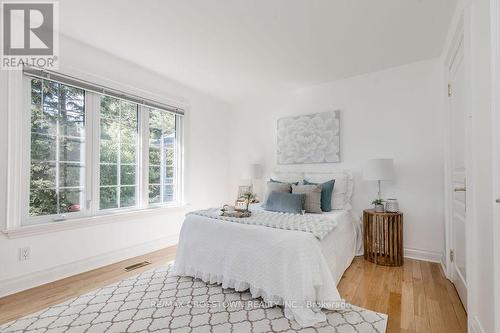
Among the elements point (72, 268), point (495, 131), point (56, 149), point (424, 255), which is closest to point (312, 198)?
point (424, 255)

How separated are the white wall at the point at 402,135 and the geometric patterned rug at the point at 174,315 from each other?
1.70 meters

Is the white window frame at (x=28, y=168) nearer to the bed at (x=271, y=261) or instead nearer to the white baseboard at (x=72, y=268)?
the white baseboard at (x=72, y=268)

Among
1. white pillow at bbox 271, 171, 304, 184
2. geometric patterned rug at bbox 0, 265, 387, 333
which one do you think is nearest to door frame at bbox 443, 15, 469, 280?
geometric patterned rug at bbox 0, 265, 387, 333

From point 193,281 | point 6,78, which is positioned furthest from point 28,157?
point 193,281

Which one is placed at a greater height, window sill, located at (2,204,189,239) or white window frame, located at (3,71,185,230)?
white window frame, located at (3,71,185,230)

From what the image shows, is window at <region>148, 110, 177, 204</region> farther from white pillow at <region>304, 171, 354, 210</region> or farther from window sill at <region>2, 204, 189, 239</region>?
white pillow at <region>304, 171, 354, 210</region>

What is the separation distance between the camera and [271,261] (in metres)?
1.89

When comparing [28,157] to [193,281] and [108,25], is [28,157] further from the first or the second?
[193,281]

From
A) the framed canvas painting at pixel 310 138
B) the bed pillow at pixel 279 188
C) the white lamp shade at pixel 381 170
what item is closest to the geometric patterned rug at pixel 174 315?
the bed pillow at pixel 279 188

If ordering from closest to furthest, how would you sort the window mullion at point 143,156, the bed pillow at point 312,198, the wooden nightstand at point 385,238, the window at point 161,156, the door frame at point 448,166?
the door frame at point 448,166 → the wooden nightstand at point 385,238 → the bed pillow at point 312,198 → the window mullion at point 143,156 → the window at point 161,156

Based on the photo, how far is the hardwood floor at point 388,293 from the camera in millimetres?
1763

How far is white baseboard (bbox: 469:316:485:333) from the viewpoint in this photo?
138cm

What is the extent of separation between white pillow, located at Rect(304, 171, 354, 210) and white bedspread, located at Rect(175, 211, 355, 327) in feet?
3.22

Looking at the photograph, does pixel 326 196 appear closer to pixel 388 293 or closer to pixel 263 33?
pixel 388 293
